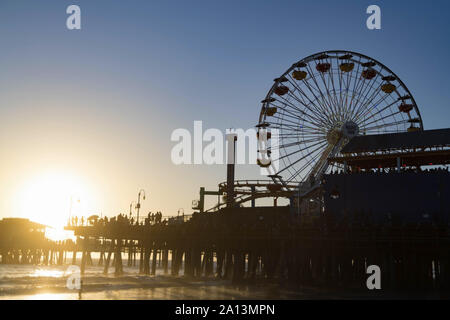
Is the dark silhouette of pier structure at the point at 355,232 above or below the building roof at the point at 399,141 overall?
below

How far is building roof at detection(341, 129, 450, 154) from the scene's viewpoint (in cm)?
4306

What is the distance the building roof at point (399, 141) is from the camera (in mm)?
43062

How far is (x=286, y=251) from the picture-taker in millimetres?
39281

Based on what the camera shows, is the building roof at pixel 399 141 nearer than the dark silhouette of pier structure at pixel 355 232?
No

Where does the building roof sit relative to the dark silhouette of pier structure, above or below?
above

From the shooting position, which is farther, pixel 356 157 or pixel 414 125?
pixel 414 125

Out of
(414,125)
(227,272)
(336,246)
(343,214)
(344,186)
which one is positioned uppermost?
(414,125)

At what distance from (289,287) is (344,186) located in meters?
11.0

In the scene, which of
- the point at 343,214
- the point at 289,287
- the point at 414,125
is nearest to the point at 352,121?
the point at 414,125

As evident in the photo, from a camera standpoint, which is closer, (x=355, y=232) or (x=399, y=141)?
(x=355, y=232)

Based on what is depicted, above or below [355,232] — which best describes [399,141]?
above

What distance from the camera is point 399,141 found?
4450cm

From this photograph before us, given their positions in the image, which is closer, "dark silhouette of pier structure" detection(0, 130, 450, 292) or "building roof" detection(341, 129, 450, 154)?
"dark silhouette of pier structure" detection(0, 130, 450, 292)
